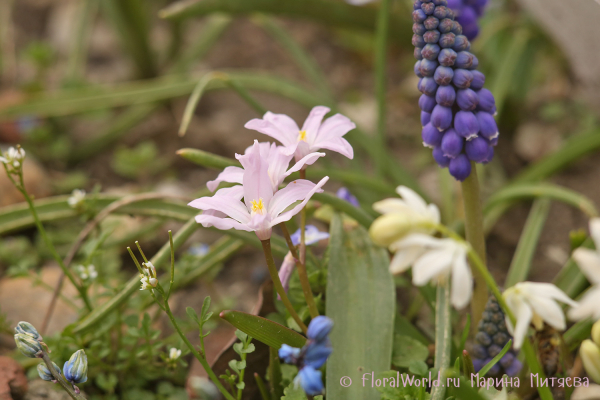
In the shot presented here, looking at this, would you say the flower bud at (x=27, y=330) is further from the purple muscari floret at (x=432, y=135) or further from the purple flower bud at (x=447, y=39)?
the purple flower bud at (x=447, y=39)

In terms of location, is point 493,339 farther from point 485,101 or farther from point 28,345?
point 28,345

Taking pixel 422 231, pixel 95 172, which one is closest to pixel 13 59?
pixel 95 172

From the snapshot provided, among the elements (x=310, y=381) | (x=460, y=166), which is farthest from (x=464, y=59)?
(x=310, y=381)

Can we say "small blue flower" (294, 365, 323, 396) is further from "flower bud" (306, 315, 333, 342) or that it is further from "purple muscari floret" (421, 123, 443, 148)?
"purple muscari floret" (421, 123, 443, 148)

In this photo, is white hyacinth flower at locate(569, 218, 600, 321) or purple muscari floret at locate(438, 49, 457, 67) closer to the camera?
white hyacinth flower at locate(569, 218, 600, 321)

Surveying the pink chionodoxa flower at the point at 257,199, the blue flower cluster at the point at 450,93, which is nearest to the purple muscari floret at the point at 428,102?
the blue flower cluster at the point at 450,93

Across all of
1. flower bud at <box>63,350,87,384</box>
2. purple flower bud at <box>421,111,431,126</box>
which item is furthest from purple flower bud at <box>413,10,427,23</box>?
flower bud at <box>63,350,87,384</box>

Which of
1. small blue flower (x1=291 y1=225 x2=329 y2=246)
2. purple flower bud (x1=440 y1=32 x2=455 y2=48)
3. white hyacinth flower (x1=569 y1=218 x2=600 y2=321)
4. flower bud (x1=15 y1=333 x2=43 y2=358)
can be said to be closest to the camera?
white hyacinth flower (x1=569 y1=218 x2=600 y2=321)
